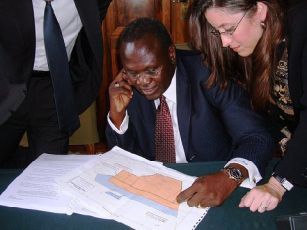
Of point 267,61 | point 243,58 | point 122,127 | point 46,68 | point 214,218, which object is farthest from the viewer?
point 46,68

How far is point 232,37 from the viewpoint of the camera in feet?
4.35

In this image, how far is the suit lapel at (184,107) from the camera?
1.49m

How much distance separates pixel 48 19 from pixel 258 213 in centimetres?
106

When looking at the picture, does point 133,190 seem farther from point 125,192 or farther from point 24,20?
point 24,20

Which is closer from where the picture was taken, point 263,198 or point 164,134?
point 263,198

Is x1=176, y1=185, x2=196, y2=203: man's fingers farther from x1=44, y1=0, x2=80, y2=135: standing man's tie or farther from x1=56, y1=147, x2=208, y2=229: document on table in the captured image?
x1=44, y1=0, x2=80, y2=135: standing man's tie

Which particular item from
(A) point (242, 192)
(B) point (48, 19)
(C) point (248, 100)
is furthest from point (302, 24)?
(B) point (48, 19)

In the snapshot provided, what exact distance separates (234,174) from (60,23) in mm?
957

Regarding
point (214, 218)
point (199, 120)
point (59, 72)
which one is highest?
point (59, 72)

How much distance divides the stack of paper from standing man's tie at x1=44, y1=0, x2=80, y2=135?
401 millimetres

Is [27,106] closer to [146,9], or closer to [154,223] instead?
[154,223]

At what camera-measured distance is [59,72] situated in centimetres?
163

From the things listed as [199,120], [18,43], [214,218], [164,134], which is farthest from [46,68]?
[214,218]

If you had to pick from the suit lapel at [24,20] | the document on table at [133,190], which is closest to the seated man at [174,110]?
the document on table at [133,190]
